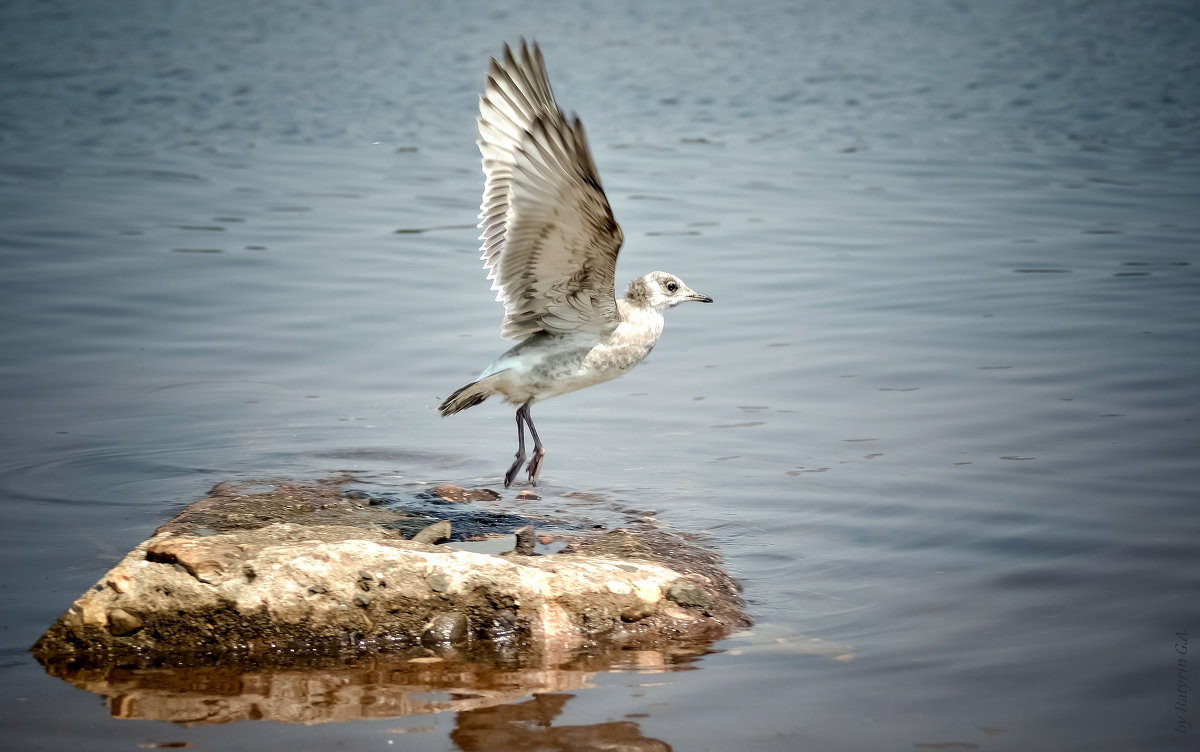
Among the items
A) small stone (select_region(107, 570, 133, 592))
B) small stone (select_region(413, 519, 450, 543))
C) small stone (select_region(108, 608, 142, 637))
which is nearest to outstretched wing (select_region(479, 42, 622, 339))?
small stone (select_region(413, 519, 450, 543))

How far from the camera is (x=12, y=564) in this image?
5809mm

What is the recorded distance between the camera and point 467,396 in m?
6.75

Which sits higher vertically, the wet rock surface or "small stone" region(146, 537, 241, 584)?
"small stone" region(146, 537, 241, 584)

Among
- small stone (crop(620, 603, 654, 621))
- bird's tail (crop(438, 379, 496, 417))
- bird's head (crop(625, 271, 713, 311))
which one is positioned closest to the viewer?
small stone (crop(620, 603, 654, 621))

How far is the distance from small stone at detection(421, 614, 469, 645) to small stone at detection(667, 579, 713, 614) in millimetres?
896

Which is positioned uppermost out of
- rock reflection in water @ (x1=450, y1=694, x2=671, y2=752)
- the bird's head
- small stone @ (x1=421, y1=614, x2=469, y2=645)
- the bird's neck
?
the bird's head

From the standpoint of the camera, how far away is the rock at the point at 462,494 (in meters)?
6.79

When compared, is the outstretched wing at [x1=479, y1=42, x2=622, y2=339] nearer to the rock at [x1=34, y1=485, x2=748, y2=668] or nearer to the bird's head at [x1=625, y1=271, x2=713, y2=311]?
the bird's head at [x1=625, y1=271, x2=713, y2=311]

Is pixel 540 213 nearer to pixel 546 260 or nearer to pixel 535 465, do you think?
pixel 546 260

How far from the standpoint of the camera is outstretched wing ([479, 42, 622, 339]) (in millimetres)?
5641

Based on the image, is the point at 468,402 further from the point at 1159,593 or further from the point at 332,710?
the point at 1159,593

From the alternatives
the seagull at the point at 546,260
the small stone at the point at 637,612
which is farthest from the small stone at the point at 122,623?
the seagull at the point at 546,260

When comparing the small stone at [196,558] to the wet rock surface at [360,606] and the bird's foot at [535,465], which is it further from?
the bird's foot at [535,465]

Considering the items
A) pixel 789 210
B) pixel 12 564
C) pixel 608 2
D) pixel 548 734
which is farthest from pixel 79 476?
pixel 608 2
